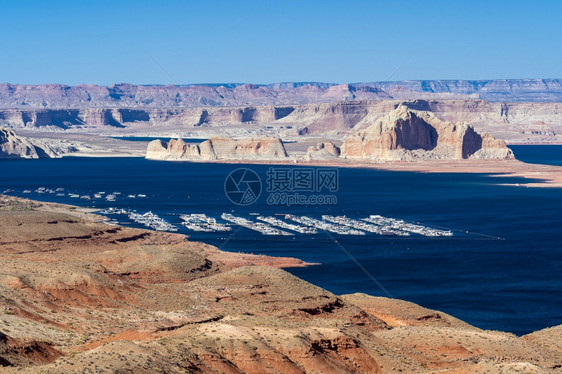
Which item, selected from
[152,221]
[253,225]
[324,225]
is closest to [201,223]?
[152,221]

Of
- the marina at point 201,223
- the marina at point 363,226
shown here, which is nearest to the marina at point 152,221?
the marina at point 201,223

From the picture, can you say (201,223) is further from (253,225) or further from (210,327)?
(210,327)

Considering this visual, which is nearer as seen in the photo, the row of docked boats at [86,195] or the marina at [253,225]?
the marina at [253,225]

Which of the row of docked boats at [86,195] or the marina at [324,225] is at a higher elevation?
the row of docked boats at [86,195]

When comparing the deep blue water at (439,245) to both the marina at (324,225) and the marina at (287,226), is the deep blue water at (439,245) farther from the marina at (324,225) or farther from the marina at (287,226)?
the marina at (287,226)

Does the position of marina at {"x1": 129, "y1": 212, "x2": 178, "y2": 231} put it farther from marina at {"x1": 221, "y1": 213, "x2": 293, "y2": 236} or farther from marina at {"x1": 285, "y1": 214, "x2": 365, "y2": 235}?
marina at {"x1": 285, "y1": 214, "x2": 365, "y2": 235}

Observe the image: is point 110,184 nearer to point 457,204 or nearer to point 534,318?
point 457,204
